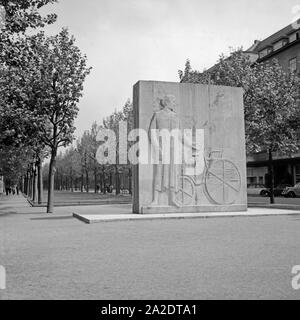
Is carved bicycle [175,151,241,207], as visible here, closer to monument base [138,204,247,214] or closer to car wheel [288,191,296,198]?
monument base [138,204,247,214]

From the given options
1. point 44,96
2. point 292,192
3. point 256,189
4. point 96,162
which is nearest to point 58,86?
point 44,96

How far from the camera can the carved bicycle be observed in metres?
19.2

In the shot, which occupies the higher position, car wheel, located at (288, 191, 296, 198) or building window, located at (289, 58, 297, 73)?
building window, located at (289, 58, 297, 73)

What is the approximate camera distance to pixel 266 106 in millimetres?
29359

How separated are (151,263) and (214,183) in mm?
12511

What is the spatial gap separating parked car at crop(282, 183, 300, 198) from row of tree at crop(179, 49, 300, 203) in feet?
48.7

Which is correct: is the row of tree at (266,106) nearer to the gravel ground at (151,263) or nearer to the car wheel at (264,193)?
the gravel ground at (151,263)

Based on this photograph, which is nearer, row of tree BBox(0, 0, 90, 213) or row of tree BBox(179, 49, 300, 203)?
row of tree BBox(0, 0, 90, 213)

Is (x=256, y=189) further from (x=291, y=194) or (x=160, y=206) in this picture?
(x=160, y=206)

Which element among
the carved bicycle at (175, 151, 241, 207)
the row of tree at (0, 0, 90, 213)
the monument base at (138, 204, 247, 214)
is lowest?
the monument base at (138, 204, 247, 214)

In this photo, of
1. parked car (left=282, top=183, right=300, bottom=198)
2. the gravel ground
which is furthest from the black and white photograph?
parked car (left=282, top=183, right=300, bottom=198)

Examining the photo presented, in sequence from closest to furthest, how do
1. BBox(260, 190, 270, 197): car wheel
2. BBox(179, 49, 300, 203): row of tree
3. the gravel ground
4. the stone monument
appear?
the gravel ground < the stone monument < BBox(179, 49, 300, 203): row of tree < BBox(260, 190, 270, 197): car wheel

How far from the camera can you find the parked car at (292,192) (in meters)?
44.6
